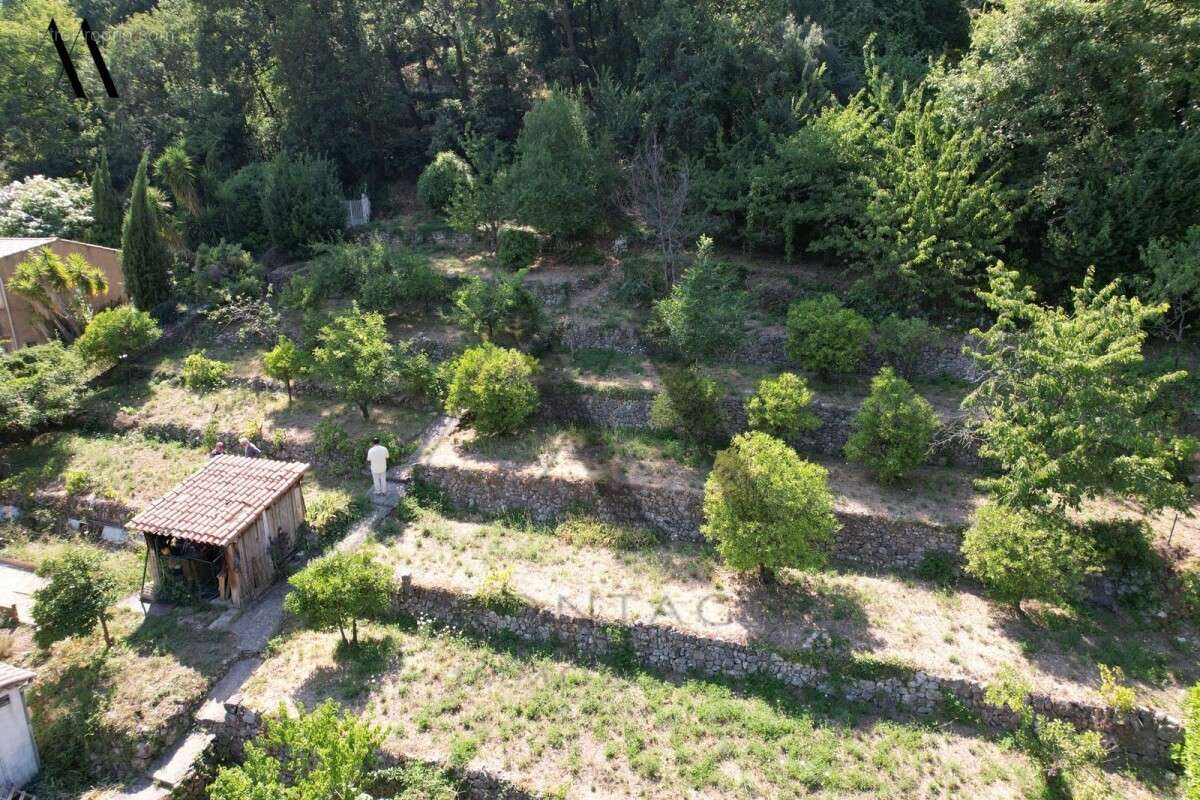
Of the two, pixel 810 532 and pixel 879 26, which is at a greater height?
pixel 879 26

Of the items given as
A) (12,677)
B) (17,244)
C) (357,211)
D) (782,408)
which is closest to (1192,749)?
(782,408)

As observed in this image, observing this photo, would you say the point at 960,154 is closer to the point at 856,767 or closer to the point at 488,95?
the point at 856,767

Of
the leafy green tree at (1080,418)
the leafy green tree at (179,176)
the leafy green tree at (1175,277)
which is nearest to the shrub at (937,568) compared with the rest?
the leafy green tree at (1080,418)

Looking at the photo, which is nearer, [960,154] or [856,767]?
[856,767]

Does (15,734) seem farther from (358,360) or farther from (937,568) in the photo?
(937,568)

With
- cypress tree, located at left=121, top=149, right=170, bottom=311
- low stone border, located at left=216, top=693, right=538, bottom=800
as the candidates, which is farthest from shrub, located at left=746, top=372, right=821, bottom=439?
cypress tree, located at left=121, top=149, right=170, bottom=311

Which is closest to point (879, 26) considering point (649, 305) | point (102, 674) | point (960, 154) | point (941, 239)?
point (960, 154)

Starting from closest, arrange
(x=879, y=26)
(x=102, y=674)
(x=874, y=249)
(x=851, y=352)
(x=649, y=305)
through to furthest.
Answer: (x=102, y=674)
(x=851, y=352)
(x=874, y=249)
(x=649, y=305)
(x=879, y=26)
